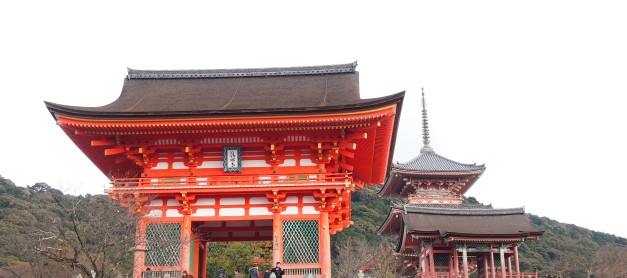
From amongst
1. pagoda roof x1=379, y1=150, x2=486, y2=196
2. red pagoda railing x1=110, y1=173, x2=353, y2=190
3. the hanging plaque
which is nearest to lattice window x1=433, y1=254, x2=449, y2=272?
pagoda roof x1=379, y1=150, x2=486, y2=196

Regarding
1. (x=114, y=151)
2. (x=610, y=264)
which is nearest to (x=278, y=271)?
(x=114, y=151)

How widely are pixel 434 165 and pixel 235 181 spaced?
30.0m

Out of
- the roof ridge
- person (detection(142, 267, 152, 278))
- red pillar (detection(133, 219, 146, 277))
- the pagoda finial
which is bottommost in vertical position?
person (detection(142, 267, 152, 278))

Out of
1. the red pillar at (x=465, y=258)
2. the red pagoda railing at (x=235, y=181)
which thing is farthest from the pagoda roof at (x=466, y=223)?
the red pagoda railing at (x=235, y=181)

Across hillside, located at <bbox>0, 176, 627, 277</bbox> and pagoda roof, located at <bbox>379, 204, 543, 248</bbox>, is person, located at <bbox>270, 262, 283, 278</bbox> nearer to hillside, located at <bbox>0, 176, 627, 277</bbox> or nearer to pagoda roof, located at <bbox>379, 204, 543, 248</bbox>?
hillside, located at <bbox>0, 176, 627, 277</bbox>

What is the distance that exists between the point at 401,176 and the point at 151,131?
2852cm

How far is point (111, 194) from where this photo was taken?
18.0 metres

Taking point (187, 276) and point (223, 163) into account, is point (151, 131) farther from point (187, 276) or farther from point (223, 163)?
point (187, 276)

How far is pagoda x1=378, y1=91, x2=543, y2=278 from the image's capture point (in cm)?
3594

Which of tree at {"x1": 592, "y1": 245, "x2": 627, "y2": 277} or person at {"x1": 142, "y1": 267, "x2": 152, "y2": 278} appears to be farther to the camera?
tree at {"x1": 592, "y1": 245, "x2": 627, "y2": 277}

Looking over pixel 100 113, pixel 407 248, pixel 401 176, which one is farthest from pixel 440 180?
pixel 100 113

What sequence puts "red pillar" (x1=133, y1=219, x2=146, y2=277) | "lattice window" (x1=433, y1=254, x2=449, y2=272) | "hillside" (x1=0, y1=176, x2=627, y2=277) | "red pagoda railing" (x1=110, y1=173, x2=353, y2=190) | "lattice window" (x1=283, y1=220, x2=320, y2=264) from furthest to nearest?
1. "lattice window" (x1=433, y1=254, x2=449, y2=272)
2. "lattice window" (x1=283, y1=220, x2=320, y2=264)
3. "red pagoda railing" (x1=110, y1=173, x2=353, y2=190)
4. "red pillar" (x1=133, y1=219, x2=146, y2=277)
5. "hillside" (x1=0, y1=176, x2=627, y2=277)

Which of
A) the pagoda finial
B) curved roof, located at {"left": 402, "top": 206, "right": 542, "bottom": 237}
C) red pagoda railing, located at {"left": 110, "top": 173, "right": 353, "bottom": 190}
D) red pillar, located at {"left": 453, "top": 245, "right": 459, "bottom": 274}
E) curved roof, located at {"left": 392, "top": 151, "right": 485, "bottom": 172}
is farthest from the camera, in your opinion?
the pagoda finial

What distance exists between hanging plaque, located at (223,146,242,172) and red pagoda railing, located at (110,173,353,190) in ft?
1.15
